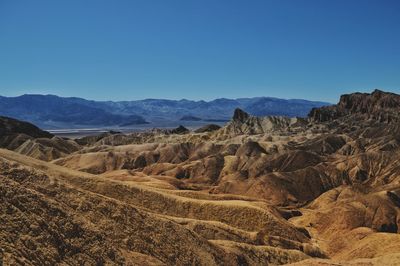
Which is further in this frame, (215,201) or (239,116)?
(239,116)

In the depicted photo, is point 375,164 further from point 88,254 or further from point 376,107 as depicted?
point 88,254

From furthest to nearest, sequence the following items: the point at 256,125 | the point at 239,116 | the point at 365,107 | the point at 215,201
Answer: the point at 239,116 < the point at 256,125 < the point at 365,107 < the point at 215,201

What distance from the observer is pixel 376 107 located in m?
148

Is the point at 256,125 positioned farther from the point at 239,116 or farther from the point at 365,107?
the point at 365,107

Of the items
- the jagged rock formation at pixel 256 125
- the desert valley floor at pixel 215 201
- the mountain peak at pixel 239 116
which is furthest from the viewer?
the mountain peak at pixel 239 116

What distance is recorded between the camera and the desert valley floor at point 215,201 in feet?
84.7

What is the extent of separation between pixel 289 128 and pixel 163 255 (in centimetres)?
12309

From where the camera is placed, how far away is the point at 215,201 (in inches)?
2112

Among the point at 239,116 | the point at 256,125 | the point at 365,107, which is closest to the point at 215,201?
the point at 256,125

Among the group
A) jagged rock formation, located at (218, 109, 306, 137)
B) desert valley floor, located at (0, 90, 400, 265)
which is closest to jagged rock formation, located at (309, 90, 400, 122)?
desert valley floor, located at (0, 90, 400, 265)

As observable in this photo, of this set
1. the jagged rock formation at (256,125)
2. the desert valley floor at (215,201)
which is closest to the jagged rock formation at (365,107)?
the desert valley floor at (215,201)

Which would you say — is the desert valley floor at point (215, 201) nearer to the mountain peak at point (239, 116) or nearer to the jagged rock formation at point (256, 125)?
the jagged rock formation at point (256, 125)

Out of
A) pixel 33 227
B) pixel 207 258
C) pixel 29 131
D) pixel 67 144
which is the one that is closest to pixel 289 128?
pixel 67 144

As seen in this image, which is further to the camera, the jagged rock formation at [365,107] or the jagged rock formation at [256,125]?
the jagged rock formation at [256,125]
